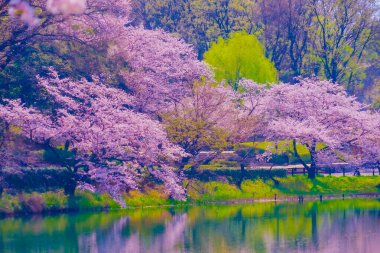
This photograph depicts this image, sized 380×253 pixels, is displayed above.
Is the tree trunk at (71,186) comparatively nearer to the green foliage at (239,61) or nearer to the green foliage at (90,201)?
the green foliage at (90,201)

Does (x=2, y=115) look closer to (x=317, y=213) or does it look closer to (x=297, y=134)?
(x=317, y=213)

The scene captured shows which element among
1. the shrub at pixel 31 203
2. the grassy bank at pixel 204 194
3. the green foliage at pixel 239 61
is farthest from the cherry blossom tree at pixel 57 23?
the green foliage at pixel 239 61

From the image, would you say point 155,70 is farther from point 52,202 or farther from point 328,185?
point 328,185

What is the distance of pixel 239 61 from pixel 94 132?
2457cm

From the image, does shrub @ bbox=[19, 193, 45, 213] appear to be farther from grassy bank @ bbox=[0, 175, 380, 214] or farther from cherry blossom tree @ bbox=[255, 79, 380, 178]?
cherry blossom tree @ bbox=[255, 79, 380, 178]

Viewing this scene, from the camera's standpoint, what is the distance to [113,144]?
131 ft

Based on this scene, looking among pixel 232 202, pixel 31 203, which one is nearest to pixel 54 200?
pixel 31 203

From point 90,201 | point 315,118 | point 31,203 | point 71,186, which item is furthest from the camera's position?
point 315,118

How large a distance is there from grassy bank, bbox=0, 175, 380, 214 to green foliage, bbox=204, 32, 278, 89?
42.6 feet

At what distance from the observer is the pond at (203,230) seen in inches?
1093

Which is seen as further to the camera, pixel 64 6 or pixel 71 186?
pixel 71 186

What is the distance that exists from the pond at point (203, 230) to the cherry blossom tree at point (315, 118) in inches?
363

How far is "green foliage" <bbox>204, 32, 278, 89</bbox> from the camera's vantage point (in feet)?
201

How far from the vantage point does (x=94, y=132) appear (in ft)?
129
